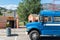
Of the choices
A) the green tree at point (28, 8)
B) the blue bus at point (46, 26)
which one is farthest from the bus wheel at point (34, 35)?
the green tree at point (28, 8)

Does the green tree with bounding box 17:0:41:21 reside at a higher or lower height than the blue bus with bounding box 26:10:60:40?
higher

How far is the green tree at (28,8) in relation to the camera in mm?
57625

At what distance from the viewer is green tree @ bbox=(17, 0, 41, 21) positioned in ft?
189

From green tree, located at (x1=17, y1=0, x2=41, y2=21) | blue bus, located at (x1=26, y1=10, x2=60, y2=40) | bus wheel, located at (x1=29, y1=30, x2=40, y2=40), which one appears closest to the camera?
blue bus, located at (x1=26, y1=10, x2=60, y2=40)

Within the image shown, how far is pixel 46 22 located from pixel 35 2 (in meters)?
41.0

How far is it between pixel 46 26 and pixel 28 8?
40691mm

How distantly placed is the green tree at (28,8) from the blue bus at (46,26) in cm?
3830

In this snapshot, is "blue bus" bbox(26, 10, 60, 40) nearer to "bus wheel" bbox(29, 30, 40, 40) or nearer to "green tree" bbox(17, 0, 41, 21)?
"bus wheel" bbox(29, 30, 40, 40)

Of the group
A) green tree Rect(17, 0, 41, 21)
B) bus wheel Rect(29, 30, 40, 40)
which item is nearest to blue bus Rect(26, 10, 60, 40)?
bus wheel Rect(29, 30, 40, 40)

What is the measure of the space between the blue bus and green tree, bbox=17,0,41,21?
38.3m

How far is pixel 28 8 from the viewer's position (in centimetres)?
5900

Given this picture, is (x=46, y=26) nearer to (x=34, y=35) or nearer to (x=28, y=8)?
(x=34, y=35)

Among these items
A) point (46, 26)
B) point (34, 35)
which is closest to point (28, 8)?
point (34, 35)

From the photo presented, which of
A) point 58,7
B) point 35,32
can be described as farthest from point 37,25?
point 58,7
